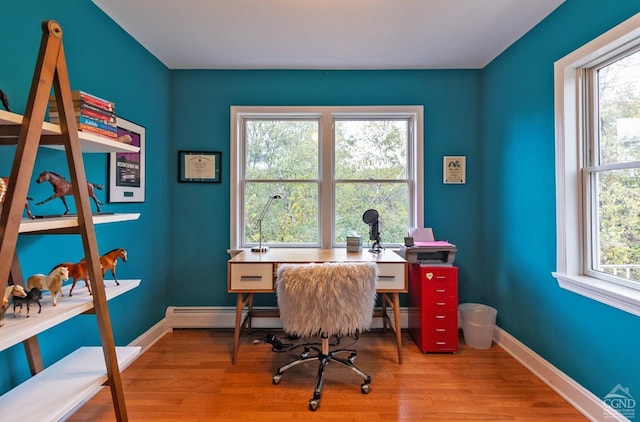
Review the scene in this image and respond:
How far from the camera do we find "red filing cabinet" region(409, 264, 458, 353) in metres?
2.36

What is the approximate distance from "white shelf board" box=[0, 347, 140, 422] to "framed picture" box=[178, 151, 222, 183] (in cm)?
169

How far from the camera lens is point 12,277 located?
132 centimetres

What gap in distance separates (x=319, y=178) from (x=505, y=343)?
217 cm

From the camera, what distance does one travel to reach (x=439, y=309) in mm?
2367

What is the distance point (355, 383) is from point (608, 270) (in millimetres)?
1692

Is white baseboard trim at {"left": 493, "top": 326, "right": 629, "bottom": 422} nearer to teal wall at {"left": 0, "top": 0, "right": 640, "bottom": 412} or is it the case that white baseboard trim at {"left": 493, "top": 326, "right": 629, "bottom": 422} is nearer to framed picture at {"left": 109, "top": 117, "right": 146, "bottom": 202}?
teal wall at {"left": 0, "top": 0, "right": 640, "bottom": 412}

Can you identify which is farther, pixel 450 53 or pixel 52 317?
pixel 450 53

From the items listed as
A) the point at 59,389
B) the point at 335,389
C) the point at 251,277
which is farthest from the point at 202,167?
the point at 335,389

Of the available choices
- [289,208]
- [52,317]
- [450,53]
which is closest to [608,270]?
[450,53]

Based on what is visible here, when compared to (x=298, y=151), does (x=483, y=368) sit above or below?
below

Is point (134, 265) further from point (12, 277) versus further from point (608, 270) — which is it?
point (608, 270)

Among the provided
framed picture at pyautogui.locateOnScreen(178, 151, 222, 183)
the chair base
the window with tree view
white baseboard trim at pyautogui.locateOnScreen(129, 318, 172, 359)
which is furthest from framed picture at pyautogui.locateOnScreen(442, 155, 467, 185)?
white baseboard trim at pyautogui.locateOnScreen(129, 318, 172, 359)

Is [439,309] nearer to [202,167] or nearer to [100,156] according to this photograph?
[202,167]

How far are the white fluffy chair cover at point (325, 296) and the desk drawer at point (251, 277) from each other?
1.27 feet
